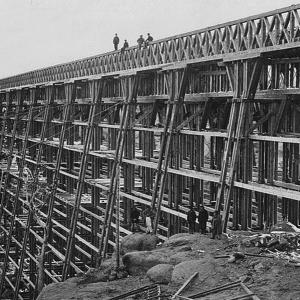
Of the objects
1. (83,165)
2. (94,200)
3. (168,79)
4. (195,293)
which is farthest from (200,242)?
(94,200)

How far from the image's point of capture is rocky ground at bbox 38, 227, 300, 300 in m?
11.7

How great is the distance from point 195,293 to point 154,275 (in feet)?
5.46

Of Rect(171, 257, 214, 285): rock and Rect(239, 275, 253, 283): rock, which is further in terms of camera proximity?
Rect(171, 257, 214, 285): rock

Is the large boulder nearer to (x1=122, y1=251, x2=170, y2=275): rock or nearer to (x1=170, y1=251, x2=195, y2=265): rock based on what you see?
(x1=122, y1=251, x2=170, y2=275): rock

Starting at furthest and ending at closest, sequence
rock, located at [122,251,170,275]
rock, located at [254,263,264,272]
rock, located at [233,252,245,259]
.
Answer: rock, located at [122,251,170,275]
rock, located at [233,252,245,259]
rock, located at [254,263,264,272]

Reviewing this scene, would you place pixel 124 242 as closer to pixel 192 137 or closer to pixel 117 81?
pixel 192 137

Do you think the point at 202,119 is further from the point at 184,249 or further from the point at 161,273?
the point at 161,273

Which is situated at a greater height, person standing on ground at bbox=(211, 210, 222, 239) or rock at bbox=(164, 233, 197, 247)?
person standing on ground at bbox=(211, 210, 222, 239)

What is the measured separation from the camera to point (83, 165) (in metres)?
26.8

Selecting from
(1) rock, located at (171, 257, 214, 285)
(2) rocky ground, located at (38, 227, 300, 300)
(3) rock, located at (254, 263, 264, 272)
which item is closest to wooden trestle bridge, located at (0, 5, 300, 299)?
(2) rocky ground, located at (38, 227, 300, 300)

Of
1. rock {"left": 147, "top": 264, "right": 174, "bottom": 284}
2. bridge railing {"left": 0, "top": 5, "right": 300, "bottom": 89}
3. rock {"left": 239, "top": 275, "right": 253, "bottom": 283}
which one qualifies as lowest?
rock {"left": 147, "top": 264, "right": 174, "bottom": 284}

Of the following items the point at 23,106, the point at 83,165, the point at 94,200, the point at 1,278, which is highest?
the point at 23,106

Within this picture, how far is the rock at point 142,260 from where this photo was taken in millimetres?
14484

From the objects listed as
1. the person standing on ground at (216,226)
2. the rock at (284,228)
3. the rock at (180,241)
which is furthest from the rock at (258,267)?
the person standing on ground at (216,226)
